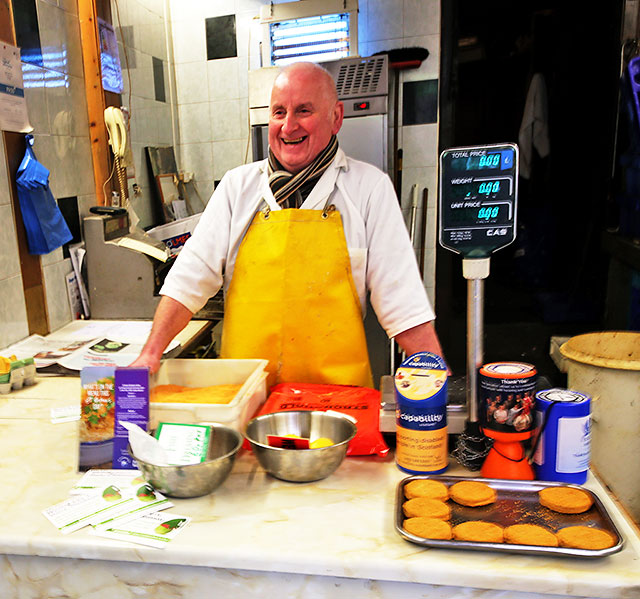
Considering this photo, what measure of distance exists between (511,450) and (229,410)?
60 cm

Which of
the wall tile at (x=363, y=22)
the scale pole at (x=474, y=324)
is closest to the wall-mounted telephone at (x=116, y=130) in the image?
the wall tile at (x=363, y=22)

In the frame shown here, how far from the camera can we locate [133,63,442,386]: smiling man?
1906 mm

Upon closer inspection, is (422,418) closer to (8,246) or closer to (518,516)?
(518,516)

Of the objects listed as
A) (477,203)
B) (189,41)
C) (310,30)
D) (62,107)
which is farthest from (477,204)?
(189,41)

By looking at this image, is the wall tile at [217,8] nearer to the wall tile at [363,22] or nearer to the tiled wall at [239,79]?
the tiled wall at [239,79]

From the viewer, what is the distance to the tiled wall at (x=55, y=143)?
2.32 meters

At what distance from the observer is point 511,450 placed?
4.00 feet

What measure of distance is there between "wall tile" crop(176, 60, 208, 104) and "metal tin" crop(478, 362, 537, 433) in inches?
149

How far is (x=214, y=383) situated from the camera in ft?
5.25

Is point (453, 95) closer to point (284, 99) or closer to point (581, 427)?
point (284, 99)

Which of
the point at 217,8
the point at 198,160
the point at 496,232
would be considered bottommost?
the point at 496,232

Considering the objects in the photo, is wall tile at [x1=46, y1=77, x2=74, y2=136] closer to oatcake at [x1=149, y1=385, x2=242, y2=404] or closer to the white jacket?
the white jacket

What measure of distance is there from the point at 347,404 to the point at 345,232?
0.66 m

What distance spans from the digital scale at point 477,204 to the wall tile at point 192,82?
11.8 feet
